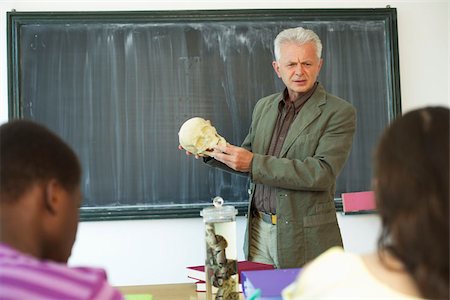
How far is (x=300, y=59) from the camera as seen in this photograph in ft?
7.24

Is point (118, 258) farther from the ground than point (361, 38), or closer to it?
closer to it

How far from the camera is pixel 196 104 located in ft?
10.00

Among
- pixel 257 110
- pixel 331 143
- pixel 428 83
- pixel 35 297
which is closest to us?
pixel 35 297

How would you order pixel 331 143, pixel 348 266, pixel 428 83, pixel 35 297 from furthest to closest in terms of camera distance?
pixel 428 83 < pixel 331 143 < pixel 348 266 < pixel 35 297

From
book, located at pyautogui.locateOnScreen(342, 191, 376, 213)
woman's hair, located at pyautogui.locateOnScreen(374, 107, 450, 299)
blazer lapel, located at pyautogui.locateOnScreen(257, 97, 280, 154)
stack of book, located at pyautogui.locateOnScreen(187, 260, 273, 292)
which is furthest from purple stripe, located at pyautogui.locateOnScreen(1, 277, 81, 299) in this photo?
book, located at pyautogui.locateOnScreen(342, 191, 376, 213)

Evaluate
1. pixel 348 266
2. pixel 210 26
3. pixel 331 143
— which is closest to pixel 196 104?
pixel 210 26

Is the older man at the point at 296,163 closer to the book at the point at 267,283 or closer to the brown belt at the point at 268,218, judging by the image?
the brown belt at the point at 268,218

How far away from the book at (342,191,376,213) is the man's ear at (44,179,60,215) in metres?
2.36

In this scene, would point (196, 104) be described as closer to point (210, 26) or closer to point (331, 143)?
point (210, 26)

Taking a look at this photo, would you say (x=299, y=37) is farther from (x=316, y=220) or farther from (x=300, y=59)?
(x=316, y=220)

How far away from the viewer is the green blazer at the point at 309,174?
2035 millimetres

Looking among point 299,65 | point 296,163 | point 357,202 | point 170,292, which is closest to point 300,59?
point 299,65

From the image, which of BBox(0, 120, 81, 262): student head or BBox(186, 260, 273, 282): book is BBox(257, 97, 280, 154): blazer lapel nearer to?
BBox(186, 260, 273, 282): book

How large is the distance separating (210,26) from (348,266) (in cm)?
236
